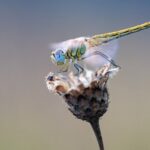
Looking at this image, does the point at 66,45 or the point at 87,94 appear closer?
the point at 87,94

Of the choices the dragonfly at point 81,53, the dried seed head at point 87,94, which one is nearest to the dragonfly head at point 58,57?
the dragonfly at point 81,53

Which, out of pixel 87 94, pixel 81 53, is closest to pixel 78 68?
pixel 81 53

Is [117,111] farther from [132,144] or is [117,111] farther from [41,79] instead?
[41,79]

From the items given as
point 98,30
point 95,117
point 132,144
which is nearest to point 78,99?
point 95,117

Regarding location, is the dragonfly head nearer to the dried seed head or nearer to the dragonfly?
the dragonfly

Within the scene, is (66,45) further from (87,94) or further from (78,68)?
(87,94)

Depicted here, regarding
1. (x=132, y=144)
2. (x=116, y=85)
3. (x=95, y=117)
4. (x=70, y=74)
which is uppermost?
(x=116, y=85)
